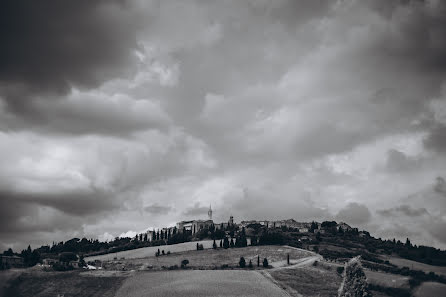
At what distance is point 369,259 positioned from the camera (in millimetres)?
160000

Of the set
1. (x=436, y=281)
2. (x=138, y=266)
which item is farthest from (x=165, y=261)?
(x=436, y=281)

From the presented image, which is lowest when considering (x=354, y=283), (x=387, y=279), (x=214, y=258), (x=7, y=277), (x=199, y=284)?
(x=387, y=279)

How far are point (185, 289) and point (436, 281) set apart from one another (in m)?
70.7

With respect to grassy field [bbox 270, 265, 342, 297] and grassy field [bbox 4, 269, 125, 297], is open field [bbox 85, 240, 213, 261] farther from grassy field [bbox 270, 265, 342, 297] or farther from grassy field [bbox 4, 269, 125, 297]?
grassy field [bbox 270, 265, 342, 297]

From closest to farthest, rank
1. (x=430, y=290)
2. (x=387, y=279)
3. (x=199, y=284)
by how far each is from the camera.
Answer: (x=199, y=284) < (x=430, y=290) < (x=387, y=279)

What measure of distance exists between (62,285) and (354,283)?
84.3 m

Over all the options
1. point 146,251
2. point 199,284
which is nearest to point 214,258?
point 146,251

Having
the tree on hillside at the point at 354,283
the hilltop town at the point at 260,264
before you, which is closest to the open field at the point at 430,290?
the hilltop town at the point at 260,264

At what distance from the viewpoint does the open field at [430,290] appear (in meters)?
98.8

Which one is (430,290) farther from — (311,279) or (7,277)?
(7,277)

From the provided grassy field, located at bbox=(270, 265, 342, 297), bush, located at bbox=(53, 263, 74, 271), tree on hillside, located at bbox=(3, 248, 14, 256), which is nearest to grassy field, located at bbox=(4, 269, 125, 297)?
bush, located at bbox=(53, 263, 74, 271)

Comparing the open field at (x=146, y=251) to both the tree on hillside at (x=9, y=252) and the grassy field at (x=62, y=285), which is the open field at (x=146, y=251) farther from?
the grassy field at (x=62, y=285)

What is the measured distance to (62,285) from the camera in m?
114

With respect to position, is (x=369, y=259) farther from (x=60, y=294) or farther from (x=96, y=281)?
(x=60, y=294)
